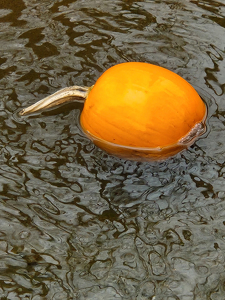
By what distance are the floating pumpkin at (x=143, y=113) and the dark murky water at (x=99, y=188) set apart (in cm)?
20

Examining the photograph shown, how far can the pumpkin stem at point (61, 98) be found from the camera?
4.11m

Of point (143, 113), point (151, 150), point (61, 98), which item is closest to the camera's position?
point (143, 113)

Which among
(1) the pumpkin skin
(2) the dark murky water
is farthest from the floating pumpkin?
(2) the dark murky water

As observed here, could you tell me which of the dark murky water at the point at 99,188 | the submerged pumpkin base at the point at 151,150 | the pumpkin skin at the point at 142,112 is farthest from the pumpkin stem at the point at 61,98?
the submerged pumpkin base at the point at 151,150

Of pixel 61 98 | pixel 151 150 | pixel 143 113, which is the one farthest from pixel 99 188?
pixel 61 98

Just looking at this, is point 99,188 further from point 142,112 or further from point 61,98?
point 61,98

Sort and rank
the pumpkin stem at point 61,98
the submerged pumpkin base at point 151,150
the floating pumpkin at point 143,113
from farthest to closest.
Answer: the pumpkin stem at point 61,98 < the submerged pumpkin base at point 151,150 < the floating pumpkin at point 143,113

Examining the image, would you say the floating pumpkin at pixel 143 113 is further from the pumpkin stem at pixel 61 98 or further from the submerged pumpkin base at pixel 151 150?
the pumpkin stem at pixel 61 98

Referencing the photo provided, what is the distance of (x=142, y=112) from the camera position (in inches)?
142

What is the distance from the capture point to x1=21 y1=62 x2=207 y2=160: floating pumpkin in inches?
142

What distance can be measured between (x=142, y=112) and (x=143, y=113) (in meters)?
0.01

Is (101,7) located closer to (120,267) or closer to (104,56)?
(104,56)

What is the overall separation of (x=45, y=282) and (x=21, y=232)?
1.57 feet

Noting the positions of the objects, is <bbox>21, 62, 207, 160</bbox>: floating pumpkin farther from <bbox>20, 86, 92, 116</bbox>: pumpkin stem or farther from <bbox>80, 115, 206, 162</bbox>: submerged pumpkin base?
<bbox>20, 86, 92, 116</bbox>: pumpkin stem
